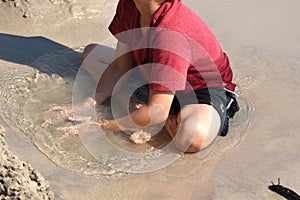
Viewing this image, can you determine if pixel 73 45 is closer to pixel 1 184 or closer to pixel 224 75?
pixel 224 75

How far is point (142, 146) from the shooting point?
122 inches

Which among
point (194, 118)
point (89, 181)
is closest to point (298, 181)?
point (194, 118)

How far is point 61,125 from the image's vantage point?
320 centimetres

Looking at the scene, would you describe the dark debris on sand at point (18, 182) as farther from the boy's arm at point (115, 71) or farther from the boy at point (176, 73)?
the boy's arm at point (115, 71)

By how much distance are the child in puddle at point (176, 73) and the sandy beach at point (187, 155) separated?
0.53 feet

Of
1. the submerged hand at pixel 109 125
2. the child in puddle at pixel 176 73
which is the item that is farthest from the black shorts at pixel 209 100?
the submerged hand at pixel 109 125

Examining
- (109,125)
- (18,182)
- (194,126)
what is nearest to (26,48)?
(109,125)

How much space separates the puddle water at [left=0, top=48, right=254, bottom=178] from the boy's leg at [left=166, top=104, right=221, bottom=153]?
0.22ft

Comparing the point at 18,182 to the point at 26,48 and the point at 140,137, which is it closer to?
the point at 140,137

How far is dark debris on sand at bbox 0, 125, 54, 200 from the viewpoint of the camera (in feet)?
6.94

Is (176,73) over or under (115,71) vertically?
over

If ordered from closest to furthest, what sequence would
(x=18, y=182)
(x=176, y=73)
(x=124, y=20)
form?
(x=18, y=182) → (x=176, y=73) → (x=124, y=20)

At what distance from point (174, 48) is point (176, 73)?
0.44 feet

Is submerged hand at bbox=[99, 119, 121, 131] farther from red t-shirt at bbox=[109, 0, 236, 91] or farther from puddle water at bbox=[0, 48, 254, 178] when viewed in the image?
red t-shirt at bbox=[109, 0, 236, 91]
